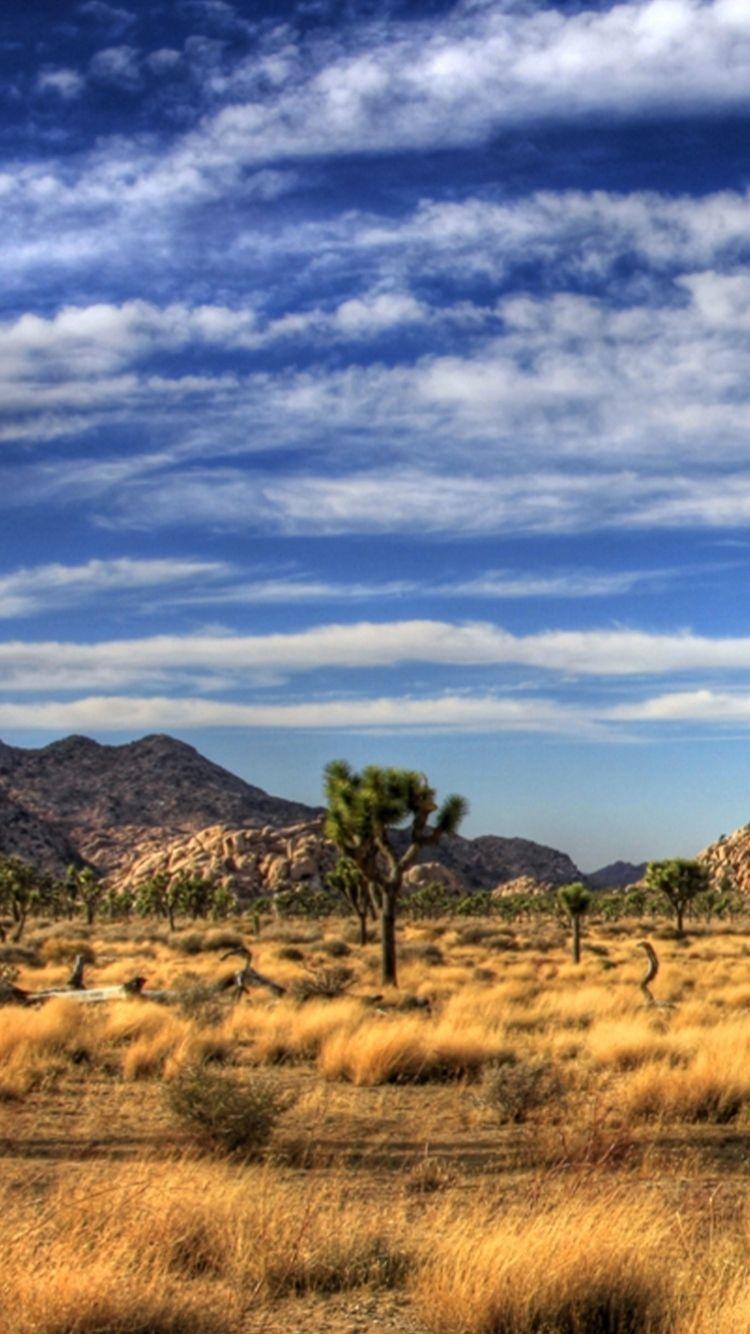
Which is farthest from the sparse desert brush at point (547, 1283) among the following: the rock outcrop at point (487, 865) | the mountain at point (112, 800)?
the rock outcrop at point (487, 865)

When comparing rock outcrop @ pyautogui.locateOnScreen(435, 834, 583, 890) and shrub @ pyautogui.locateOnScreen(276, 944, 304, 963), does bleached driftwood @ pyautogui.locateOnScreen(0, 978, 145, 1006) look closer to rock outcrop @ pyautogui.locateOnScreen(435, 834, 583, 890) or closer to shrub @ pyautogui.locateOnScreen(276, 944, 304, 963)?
shrub @ pyautogui.locateOnScreen(276, 944, 304, 963)

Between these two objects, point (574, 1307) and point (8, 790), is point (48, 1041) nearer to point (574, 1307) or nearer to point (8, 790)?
point (574, 1307)

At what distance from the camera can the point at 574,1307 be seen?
5516 mm

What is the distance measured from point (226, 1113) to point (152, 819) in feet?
551

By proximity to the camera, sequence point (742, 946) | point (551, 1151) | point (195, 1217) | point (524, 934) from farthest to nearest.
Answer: point (524, 934)
point (742, 946)
point (551, 1151)
point (195, 1217)

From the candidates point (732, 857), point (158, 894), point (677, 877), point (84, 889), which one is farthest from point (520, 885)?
point (677, 877)

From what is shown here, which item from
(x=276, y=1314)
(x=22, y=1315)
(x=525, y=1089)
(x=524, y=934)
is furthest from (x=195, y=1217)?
(x=524, y=934)

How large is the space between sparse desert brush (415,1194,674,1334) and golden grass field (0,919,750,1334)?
12mm

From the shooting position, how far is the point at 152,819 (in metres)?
174

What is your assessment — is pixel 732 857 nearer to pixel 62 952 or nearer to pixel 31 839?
pixel 31 839

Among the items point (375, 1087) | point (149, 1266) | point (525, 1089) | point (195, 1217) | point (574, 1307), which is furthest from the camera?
point (375, 1087)

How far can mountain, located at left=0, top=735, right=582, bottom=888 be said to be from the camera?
14500 cm

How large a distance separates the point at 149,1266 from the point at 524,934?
54.3 meters

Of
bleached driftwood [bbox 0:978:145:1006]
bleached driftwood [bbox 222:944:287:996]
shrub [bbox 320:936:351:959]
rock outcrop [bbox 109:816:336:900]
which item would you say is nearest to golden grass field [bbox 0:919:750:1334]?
bleached driftwood [bbox 222:944:287:996]
